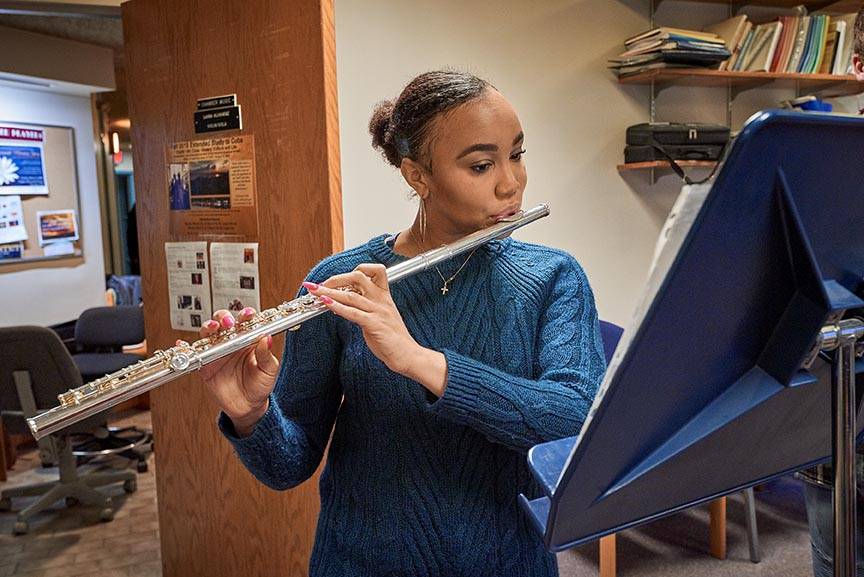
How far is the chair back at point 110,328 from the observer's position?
156 inches

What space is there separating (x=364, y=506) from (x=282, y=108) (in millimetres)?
1289

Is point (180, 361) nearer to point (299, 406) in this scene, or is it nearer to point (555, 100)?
point (299, 406)

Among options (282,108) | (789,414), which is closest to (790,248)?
(789,414)

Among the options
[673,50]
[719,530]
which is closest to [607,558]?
[719,530]

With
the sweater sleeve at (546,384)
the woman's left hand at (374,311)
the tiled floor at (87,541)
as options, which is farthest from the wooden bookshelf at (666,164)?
the tiled floor at (87,541)

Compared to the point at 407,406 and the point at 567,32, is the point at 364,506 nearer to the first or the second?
the point at 407,406

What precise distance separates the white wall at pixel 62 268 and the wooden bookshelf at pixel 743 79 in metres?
4.01

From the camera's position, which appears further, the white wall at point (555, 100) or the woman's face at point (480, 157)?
the white wall at point (555, 100)

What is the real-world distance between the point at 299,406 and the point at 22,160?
178 inches

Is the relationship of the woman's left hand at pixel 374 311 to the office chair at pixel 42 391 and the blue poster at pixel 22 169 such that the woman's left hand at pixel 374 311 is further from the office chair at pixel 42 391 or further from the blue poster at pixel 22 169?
the blue poster at pixel 22 169

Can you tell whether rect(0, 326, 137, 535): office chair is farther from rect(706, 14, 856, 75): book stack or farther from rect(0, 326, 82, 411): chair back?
rect(706, 14, 856, 75): book stack

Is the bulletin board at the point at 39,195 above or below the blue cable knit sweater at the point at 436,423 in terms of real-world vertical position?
above

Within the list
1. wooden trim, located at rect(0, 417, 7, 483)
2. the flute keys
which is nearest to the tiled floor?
wooden trim, located at rect(0, 417, 7, 483)

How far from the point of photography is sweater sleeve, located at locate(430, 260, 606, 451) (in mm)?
870
